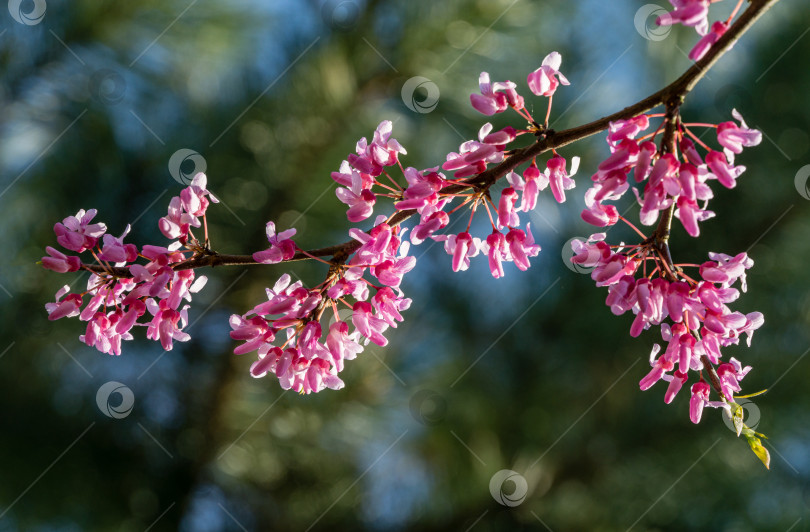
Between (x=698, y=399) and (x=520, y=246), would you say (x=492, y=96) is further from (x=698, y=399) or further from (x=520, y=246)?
(x=698, y=399)

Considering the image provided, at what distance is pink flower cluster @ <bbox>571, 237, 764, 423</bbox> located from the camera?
57 cm

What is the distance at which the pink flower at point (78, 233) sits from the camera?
0.66 meters

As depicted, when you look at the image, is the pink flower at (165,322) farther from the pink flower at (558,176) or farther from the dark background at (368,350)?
the dark background at (368,350)

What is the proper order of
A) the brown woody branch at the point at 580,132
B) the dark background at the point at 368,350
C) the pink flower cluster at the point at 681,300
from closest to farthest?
the brown woody branch at the point at 580,132 → the pink flower cluster at the point at 681,300 → the dark background at the point at 368,350

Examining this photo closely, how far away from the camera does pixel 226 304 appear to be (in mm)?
1804

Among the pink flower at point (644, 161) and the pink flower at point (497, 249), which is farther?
the pink flower at point (497, 249)

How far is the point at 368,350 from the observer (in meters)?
2.05

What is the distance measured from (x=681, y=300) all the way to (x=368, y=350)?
5.05 feet

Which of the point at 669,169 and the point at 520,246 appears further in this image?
the point at 520,246

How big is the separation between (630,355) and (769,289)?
1.67 feet

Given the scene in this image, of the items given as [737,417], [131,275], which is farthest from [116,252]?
[737,417]

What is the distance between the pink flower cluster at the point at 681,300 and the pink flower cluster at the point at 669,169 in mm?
66

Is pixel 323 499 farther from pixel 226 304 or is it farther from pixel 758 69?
pixel 758 69

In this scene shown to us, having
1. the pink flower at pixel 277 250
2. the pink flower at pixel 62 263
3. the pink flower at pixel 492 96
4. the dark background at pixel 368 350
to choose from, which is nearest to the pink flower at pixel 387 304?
the pink flower at pixel 277 250
